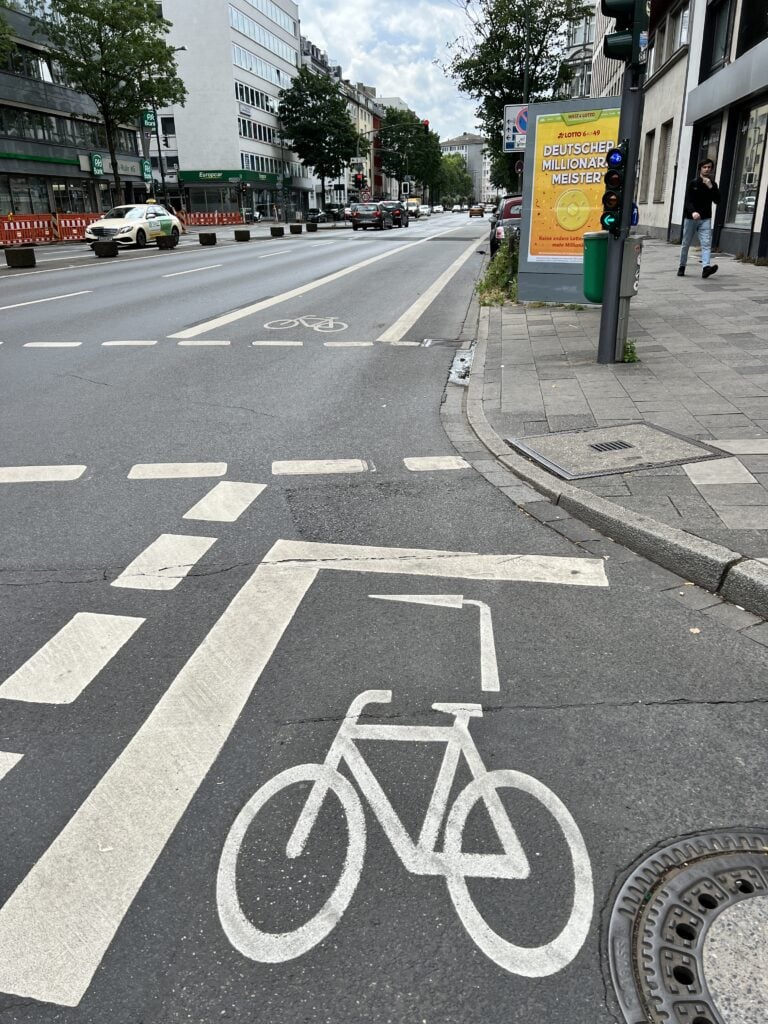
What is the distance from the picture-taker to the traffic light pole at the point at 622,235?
815 cm

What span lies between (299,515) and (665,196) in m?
27.0

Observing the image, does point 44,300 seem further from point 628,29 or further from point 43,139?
point 43,139

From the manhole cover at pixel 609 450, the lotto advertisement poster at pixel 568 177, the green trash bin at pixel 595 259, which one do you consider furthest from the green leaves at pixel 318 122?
the manhole cover at pixel 609 450

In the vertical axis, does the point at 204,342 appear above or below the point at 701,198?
below

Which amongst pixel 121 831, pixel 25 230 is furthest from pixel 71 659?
pixel 25 230

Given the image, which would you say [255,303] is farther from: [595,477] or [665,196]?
[665,196]

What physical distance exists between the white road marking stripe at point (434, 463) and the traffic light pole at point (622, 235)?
3.58 meters

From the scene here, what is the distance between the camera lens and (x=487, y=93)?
42.6 metres

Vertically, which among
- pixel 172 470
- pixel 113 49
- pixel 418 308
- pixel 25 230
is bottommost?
pixel 418 308

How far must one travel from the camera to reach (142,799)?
263 centimetres

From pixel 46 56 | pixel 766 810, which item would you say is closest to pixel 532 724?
pixel 766 810

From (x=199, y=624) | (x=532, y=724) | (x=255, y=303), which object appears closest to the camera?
(x=532, y=724)

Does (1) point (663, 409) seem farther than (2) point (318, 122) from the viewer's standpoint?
No

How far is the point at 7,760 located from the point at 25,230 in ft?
138
